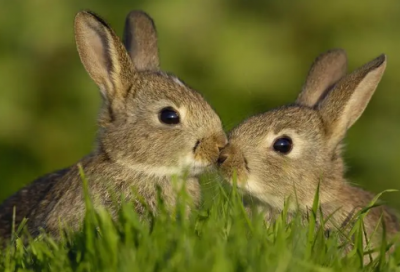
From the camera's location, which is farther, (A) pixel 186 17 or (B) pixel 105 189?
(A) pixel 186 17

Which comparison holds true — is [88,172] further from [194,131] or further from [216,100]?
[216,100]

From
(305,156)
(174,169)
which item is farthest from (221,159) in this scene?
(305,156)

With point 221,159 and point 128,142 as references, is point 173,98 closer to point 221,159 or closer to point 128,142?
point 128,142

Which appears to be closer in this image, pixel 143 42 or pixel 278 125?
pixel 278 125

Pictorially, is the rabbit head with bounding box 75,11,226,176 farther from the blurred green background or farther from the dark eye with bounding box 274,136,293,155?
the blurred green background

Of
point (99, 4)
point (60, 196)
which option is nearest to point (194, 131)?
point (60, 196)

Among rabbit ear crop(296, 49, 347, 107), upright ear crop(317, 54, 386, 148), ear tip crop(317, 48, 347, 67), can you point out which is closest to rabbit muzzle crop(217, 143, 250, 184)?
upright ear crop(317, 54, 386, 148)
